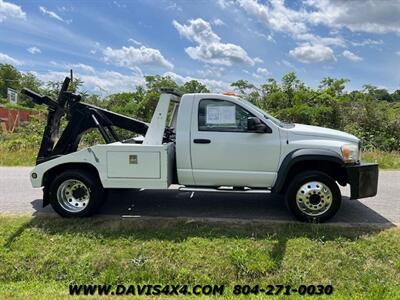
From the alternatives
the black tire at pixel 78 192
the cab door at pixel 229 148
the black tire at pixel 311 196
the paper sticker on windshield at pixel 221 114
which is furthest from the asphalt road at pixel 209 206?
the paper sticker on windshield at pixel 221 114

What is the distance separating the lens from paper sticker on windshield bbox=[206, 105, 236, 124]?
629 centimetres

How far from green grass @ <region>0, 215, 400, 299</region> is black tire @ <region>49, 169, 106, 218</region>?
36 centimetres

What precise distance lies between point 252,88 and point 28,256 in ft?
66.0

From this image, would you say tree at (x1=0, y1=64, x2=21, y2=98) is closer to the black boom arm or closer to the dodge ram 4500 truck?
the black boom arm

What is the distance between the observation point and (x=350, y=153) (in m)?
6.04

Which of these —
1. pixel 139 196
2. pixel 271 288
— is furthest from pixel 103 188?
pixel 271 288

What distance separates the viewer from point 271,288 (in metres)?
4.50

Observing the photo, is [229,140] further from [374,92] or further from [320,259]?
[374,92]

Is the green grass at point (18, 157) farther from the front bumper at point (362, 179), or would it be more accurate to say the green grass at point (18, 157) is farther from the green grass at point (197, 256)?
the front bumper at point (362, 179)

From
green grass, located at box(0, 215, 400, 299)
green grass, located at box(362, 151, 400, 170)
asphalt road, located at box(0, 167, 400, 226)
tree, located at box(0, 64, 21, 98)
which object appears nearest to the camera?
green grass, located at box(0, 215, 400, 299)

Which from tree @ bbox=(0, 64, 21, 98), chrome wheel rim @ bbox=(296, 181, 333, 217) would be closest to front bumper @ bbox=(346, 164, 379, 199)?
chrome wheel rim @ bbox=(296, 181, 333, 217)

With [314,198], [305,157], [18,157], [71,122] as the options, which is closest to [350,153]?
[305,157]

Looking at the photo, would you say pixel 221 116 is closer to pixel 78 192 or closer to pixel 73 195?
pixel 78 192

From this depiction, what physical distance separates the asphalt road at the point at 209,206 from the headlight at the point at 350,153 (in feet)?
3.33
